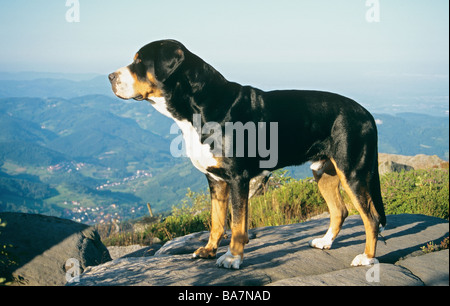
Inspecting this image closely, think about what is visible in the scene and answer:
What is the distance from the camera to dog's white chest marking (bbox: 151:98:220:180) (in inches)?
167

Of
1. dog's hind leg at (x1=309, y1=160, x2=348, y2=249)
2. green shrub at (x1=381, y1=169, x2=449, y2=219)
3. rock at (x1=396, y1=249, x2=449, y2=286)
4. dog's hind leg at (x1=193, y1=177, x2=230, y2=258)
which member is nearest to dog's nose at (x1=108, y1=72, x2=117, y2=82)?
dog's hind leg at (x1=193, y1=177, x2=230, y2=258)

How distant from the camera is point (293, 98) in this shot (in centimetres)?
469

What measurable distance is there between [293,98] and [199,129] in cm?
124

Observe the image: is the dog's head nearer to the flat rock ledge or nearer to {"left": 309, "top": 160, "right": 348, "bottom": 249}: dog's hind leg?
the flat rock ledge

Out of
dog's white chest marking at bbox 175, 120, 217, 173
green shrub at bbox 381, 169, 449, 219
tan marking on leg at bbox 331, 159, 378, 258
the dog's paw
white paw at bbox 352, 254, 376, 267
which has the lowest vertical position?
green shrub at bbox 381, 169, 449, 219

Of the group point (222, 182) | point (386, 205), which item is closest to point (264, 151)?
point (222, 182)

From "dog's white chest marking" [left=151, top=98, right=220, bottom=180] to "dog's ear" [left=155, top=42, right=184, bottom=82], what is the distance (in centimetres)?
27

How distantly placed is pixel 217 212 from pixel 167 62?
5.98ft

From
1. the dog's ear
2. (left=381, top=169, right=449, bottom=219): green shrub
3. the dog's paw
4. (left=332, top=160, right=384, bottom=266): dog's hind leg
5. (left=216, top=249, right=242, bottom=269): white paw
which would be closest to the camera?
the dog's ear

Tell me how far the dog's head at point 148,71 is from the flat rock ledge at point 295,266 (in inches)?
76.5

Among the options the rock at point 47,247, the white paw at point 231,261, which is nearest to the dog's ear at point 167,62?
the white paw at point 231,261

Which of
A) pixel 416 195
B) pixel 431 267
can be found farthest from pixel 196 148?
pixel 416 195

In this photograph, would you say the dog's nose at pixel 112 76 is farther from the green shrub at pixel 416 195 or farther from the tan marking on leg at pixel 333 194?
the green shrub at pixel 416 195
